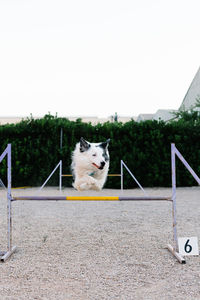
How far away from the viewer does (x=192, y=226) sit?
19.1 feet

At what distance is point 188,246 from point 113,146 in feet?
26.1

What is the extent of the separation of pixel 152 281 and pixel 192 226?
2.84 meters

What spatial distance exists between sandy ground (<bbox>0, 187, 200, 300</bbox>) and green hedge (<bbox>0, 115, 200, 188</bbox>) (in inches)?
187

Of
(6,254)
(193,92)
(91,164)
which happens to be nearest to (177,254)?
(91,164)

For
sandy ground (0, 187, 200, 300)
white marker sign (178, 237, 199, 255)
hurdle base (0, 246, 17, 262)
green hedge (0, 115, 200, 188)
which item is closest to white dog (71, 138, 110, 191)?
sandy ground (0, 187, 200, 300)

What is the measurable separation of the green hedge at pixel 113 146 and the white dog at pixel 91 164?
21.7 ft

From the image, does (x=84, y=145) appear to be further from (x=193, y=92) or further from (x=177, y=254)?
(x=193, y=92)

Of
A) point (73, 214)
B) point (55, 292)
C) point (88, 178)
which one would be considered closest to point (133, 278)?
point (55, 292)

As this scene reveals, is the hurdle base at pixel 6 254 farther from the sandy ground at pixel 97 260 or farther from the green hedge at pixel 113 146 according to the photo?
the green hedge at pixel 113 146

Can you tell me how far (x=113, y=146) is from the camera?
12.0 m

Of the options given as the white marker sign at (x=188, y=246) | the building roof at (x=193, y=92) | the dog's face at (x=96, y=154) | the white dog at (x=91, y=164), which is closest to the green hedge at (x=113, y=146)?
the white dog at (x=91, y=164)

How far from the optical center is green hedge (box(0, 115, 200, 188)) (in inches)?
455

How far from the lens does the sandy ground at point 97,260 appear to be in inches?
118

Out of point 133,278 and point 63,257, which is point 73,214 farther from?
point 133,278
